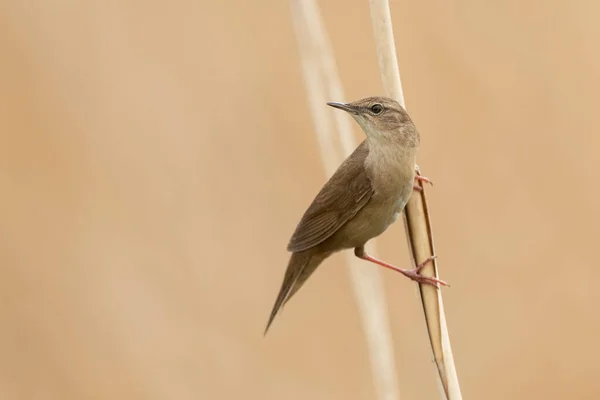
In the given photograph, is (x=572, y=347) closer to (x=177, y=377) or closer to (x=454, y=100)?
(x=454, y=100)

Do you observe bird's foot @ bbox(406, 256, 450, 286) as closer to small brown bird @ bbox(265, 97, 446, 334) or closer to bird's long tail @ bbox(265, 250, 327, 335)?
small brown bird @ bbox(265, 97, 446, 334)

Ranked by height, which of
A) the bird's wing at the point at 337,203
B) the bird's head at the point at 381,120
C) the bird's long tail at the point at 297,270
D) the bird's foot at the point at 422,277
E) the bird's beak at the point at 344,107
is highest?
the bird's beak at the point at 344,107

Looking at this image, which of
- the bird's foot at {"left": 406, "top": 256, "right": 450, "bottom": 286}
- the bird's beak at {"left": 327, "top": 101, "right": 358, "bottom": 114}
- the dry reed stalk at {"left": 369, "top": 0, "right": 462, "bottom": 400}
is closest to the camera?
the dry reed stalk at {"left": 369, "top": 0, "right": 462, "bottom": 400}

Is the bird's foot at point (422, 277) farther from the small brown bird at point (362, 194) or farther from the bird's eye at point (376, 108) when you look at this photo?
the bird's eye at point (376, 108)

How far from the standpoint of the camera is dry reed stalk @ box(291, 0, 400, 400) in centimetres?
271

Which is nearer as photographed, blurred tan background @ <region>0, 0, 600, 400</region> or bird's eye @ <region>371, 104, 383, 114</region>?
bird's eye @ <region>371, 104, 383, 114</region>

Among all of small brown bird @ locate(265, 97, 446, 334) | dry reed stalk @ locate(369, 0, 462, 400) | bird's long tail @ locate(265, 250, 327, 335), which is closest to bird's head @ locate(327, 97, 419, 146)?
small brown bird @ locate(265, 97, 446, 334)

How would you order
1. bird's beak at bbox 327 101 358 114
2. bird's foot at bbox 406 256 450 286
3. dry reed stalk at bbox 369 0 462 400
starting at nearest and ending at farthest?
dry reed stalk at bbox 369 0 462 400, bird's foot at bbox 406 256 450 286, bird's beak at bbox 327 101 358 114

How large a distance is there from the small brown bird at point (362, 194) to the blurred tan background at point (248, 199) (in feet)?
1.73

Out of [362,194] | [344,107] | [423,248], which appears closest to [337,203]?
[362,194]

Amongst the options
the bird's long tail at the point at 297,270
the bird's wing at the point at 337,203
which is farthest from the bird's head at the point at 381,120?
the bird's long tail at the point at 297,270

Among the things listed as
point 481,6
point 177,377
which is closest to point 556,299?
point 481,6

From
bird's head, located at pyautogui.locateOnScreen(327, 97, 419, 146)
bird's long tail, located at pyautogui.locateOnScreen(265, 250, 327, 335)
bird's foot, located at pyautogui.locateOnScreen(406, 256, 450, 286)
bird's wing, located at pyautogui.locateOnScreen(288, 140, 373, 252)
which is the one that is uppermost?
bird's head, located at pyautogui.locateOnScreen(327, 97, 419, 146)

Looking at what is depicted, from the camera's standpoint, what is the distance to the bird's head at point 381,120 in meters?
2.71
